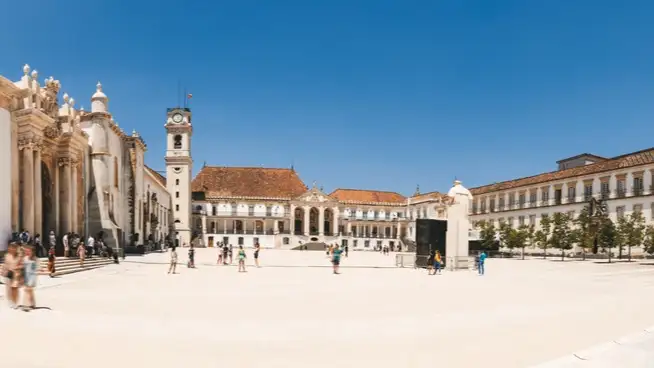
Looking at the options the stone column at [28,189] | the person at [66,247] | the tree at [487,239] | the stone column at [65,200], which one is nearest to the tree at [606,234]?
the tree at [487,239]

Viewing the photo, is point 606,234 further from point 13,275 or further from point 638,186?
point 13,275

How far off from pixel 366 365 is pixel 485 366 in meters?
1.61

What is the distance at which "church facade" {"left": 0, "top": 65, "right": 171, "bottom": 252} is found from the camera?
20.2 m

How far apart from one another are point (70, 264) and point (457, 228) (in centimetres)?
1936

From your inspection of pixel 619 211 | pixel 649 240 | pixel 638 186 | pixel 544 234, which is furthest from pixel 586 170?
pixel 649 240

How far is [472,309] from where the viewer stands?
11547mm

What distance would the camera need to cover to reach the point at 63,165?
971 inches

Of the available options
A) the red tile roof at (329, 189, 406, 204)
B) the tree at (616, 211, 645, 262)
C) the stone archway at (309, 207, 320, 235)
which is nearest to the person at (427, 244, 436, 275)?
the tree at (616, 211, 645, 262)

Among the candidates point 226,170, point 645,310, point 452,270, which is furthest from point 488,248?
point 226,170

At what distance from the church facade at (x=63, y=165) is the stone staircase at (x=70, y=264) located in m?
2.02

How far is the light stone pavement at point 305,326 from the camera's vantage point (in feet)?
21.9

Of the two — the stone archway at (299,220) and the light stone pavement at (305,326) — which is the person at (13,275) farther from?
the stone archway at (299,220)

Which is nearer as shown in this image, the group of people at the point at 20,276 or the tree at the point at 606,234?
the group of people at the point at 20,276

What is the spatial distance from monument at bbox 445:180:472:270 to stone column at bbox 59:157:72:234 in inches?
795
